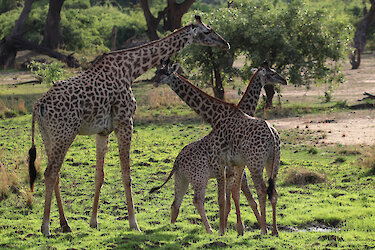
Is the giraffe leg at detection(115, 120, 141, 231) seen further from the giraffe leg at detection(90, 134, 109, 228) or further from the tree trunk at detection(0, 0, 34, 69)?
the tree trunk at detection(0, 0, 34, 69)

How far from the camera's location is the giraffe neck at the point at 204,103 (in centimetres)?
860

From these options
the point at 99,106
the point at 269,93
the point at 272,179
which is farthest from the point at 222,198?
the point at 269,93

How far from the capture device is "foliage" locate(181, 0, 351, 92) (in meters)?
18.8

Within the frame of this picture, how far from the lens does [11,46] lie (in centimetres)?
3216

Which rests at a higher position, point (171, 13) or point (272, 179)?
point (171, 13)

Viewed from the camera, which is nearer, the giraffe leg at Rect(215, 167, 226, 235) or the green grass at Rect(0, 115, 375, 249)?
the green grass at Rect(0, 115, 375, 249)

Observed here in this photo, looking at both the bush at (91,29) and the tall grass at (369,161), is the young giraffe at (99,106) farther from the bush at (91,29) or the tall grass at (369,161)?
the bush at (91,29)

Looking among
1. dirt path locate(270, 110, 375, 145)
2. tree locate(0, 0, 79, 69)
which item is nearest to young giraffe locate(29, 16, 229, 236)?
dirt path locate(270, 110, 375, 145)

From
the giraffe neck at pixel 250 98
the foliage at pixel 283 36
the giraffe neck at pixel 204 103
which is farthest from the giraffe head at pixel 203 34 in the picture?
the foliage at pixel 283 36

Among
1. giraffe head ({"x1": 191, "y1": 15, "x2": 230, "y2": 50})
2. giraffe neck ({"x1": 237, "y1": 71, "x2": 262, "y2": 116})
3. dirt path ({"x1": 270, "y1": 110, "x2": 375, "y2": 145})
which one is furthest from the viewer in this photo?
dirt path ({"x1": 270, "y1": 110, "x2": 375, "y2": 145})

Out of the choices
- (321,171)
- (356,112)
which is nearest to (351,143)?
(321,171)

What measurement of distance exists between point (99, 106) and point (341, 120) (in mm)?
10885

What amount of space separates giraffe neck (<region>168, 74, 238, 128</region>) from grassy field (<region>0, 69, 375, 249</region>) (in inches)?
64.8

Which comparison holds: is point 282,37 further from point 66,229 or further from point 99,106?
point 66,229
